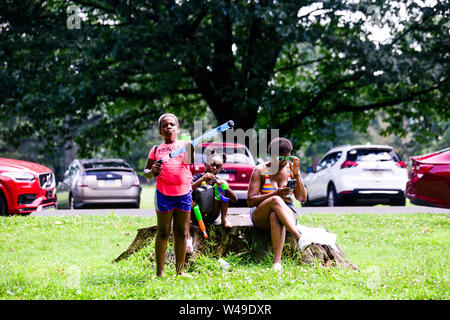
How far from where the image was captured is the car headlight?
10.4m

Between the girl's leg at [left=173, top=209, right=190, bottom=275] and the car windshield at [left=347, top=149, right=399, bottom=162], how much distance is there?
915 centimetres

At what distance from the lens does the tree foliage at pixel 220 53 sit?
1484cm

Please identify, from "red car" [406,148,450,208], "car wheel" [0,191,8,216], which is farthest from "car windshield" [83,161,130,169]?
"red car" [406,148,450,208]

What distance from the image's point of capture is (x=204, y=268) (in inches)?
248

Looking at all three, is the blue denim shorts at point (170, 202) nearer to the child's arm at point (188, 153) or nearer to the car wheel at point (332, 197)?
the child's arm at point (188, 153)

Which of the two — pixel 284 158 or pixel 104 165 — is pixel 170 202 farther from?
pixel 104 165

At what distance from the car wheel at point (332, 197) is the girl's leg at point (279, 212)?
8.42m

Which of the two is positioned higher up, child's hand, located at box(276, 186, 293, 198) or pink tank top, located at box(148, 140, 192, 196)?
pink tank top, located at box(148, 140, 192, 196)

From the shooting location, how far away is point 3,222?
9789mm

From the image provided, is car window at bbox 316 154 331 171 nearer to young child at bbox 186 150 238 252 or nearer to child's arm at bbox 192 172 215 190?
young child at bbox 186 150 238 252

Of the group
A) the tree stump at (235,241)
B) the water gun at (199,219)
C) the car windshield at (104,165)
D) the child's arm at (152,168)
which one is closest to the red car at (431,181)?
the tree stump at (235,241)
